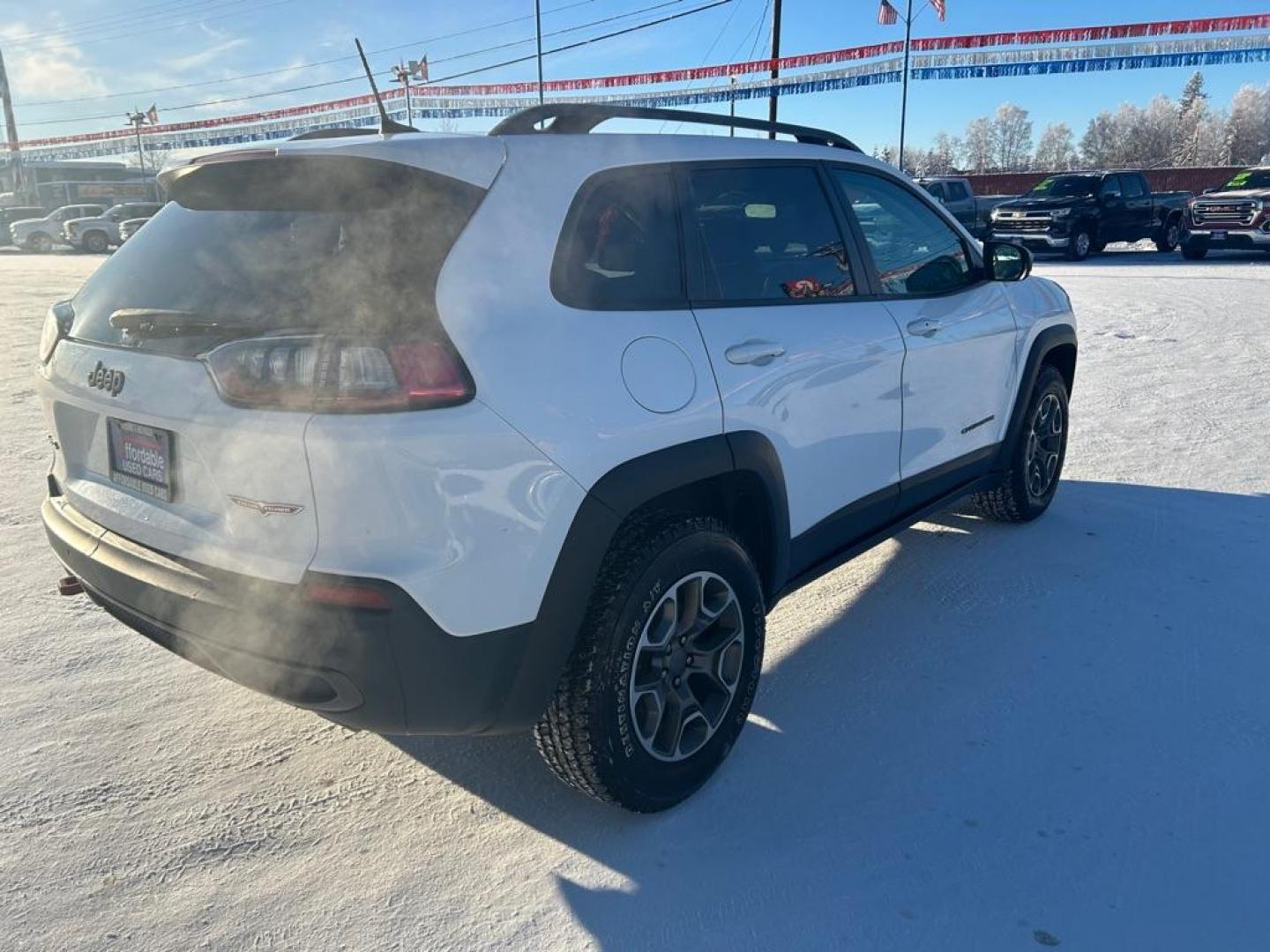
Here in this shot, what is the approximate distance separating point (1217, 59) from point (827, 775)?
2801cm

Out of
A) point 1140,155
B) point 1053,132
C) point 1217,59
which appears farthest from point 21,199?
point 1053,132

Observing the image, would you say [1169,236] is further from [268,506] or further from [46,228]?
[46,228]

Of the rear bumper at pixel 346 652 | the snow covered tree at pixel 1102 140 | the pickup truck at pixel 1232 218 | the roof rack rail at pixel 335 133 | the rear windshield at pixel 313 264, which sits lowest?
the rear bumper at pixel 346 652

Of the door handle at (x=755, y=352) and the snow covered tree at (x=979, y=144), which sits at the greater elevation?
the snow covered tree at (x=979, y=144)

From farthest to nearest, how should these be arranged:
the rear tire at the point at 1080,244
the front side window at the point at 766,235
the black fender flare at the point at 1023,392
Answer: the rear tire at the point at 1080,244 → the black fender flare at the point at 1023,392 → the front side window at the point at 766,235

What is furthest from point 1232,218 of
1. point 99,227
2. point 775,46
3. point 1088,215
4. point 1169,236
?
point 99,227

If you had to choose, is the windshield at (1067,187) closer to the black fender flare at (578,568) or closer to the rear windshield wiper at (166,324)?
the black fender flare at (578,568)

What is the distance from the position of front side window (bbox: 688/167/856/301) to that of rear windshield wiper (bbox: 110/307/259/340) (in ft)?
4.12

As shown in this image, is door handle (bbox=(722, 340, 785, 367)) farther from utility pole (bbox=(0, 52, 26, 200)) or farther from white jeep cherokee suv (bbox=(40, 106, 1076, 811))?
utility pole (bbox=(0, 52, 26, 200))

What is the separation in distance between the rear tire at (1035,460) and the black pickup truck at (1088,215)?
16.3m

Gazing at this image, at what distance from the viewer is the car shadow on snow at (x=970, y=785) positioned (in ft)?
7.22

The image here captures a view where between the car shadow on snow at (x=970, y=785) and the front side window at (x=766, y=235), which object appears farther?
the front side window at (x=766, y=235)

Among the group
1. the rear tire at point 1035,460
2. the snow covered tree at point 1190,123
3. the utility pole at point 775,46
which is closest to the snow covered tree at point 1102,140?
Result: the snow covered tree at point 1190,123

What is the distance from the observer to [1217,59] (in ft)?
78.3
